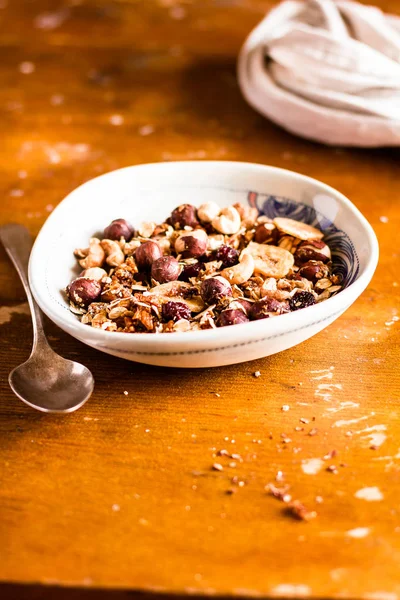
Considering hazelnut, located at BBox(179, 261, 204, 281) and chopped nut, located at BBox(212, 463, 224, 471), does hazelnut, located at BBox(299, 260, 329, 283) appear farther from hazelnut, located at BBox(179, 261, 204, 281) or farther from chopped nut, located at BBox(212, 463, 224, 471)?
chopped nut, located at BBox(212, 463, 224, 471)

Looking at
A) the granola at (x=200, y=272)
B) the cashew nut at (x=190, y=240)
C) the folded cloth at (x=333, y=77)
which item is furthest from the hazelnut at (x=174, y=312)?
the folded cloth at (x=333, y=77)

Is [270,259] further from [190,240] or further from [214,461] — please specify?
[214,461]

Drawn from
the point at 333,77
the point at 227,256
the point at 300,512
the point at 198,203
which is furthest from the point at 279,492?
the point at 333,77

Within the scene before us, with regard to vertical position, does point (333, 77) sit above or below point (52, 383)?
above

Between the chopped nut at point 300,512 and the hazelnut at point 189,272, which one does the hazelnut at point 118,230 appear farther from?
the chopped nut at point 300,512

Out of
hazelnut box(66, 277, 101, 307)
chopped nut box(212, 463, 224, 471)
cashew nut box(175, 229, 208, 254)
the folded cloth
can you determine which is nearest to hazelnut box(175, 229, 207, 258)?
cashew nut box(175, 229, 208, 254)
